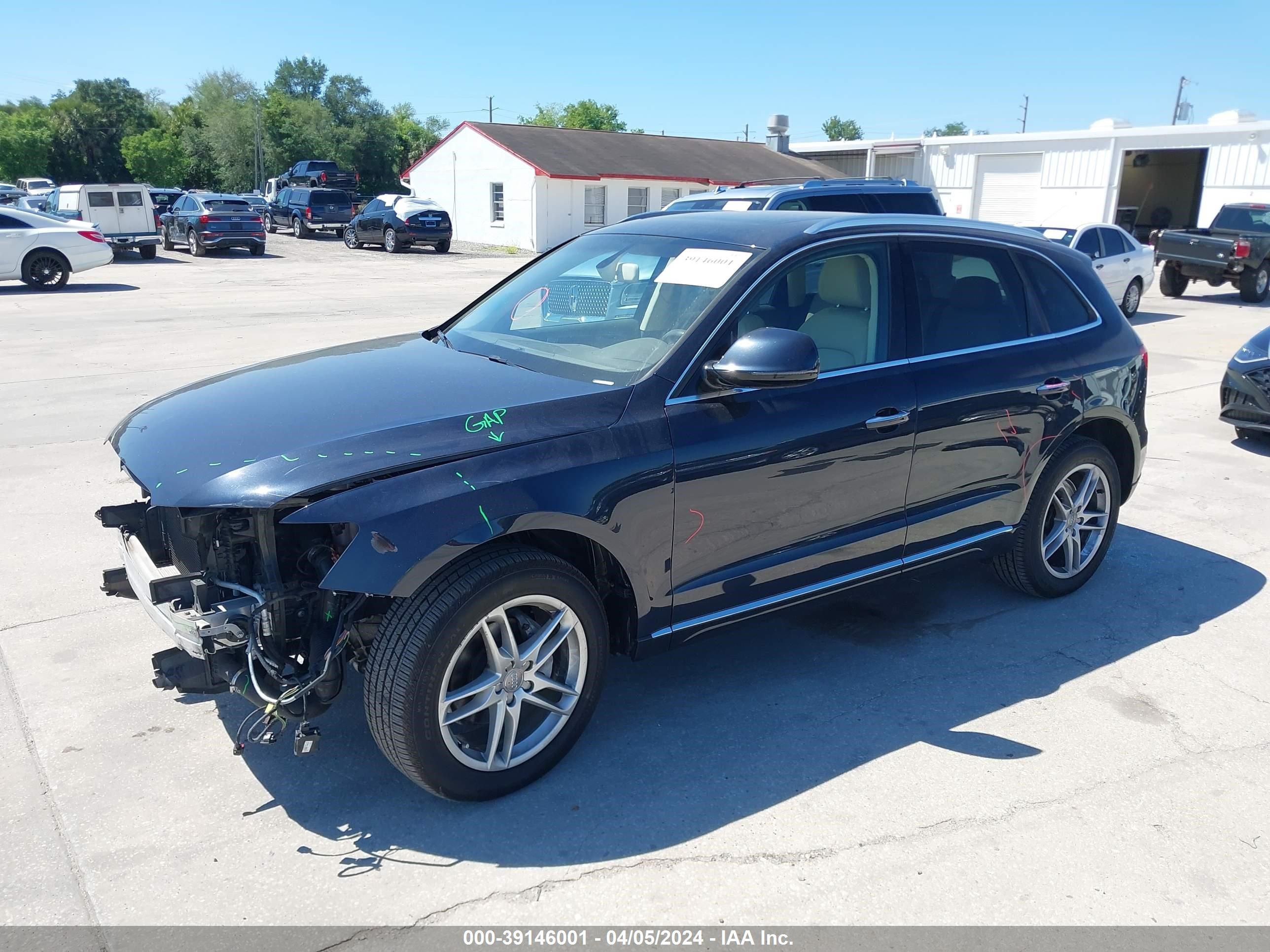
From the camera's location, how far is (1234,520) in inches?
261

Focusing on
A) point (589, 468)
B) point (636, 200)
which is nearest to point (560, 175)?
point (636, 200)

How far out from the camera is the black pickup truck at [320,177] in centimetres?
4206

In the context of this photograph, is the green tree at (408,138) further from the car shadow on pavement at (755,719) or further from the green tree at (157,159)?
the car shadow on pavement at (755,719)

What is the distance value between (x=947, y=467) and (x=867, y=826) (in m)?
1.72

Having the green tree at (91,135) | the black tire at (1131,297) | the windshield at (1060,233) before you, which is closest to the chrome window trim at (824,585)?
the windshield at (1060,233)

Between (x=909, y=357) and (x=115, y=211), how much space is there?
27903 mm

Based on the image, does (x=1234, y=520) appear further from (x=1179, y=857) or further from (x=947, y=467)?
(x=1179, y=857)

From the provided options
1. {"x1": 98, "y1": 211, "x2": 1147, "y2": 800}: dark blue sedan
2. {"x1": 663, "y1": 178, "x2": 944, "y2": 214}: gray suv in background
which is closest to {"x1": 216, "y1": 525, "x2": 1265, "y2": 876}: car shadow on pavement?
{"x1": 98, "y1": 211, "x2": 1147, "y2": 800}: dark blue sedan

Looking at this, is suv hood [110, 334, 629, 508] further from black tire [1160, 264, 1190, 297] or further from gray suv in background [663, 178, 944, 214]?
black tire [1160, 264, 1190, 297]

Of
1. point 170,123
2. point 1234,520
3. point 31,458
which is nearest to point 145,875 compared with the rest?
point 31,458

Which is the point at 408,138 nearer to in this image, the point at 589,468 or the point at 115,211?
the point at 115,211

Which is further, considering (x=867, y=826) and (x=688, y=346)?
(x=688, y=346)

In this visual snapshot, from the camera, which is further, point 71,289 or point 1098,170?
point 1098,170

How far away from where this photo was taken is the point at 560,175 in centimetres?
3647
